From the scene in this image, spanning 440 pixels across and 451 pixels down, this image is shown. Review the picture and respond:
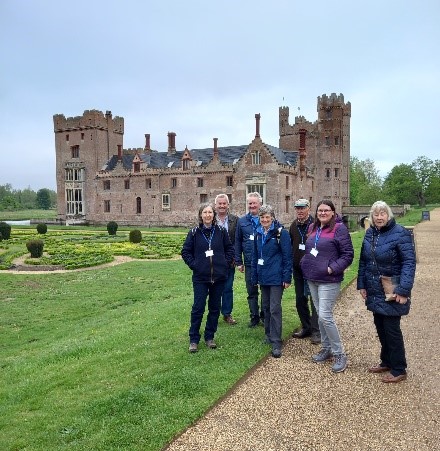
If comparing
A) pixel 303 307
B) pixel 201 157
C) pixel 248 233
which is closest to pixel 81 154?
pixel 201 157

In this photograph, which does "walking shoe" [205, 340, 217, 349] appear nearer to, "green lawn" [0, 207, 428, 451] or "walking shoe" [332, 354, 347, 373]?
"green lawn" [0, 207, 428, 451]

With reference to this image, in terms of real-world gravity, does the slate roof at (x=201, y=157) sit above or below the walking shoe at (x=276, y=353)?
above

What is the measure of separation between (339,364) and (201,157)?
42.4 meters

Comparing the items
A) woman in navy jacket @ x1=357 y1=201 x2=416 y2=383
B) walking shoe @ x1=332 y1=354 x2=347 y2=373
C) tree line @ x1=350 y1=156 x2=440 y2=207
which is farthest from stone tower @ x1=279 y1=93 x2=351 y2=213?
woman in navy jacket @ x1=357 y1=201 x2=416 y2=383

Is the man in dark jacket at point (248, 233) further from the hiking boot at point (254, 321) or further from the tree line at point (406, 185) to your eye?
the tree line at point (406, 185)

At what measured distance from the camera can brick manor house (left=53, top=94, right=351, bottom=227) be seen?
141 feet

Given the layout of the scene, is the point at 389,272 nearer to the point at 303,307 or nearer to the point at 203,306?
the point at 303,307

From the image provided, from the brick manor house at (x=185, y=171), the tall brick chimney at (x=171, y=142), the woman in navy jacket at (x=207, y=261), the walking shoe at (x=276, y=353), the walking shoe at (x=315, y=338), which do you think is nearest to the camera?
the walking shoe at (x=276, y=353)

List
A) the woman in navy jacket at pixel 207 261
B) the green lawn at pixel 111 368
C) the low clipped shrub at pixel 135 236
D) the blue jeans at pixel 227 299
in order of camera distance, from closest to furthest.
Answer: the green lawn at pixel 111 368 < the woman in navy jacket at pixel 207 261 < the blue jeans at pixel 227 299 < the low clipped shrub at pixel 135 236

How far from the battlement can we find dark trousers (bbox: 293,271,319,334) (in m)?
48.0

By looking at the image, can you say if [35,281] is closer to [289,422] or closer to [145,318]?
[145,318]

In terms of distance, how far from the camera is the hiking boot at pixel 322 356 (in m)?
6.18

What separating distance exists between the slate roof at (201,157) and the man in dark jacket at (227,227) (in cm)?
3455

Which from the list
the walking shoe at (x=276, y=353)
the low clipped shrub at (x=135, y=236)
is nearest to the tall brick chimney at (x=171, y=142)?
the low clipped shrub at (x=135, y=236)
